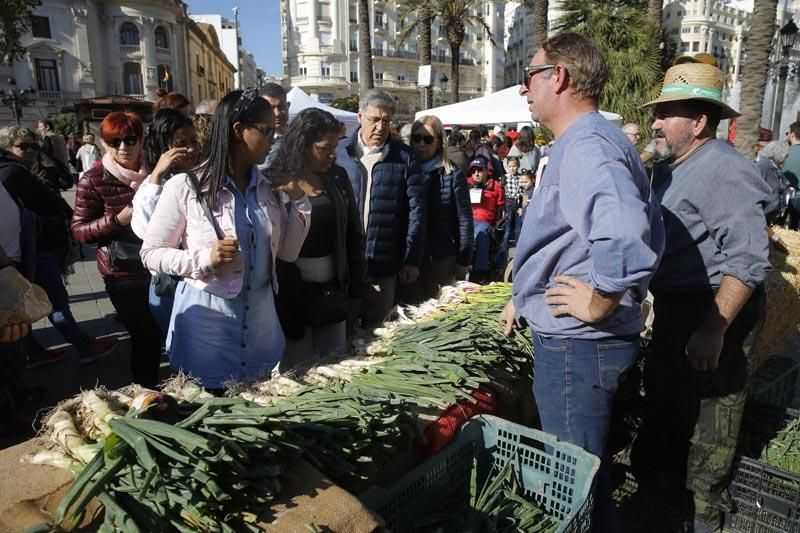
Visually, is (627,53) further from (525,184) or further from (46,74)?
(46,74)

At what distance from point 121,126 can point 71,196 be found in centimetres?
1467

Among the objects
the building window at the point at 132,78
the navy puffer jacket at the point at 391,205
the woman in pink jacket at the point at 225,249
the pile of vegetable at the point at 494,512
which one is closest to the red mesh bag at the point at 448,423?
the pile of vegetable at the point at 494,512

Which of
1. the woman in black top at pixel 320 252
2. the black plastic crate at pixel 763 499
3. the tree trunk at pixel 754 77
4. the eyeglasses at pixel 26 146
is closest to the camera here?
the black plastic crate at pixel 763 499

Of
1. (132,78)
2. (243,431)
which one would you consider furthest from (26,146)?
(132,78)

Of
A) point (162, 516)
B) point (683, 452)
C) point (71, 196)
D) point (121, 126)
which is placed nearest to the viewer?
point (162, 516)

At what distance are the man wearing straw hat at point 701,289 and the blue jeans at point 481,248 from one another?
4245mm

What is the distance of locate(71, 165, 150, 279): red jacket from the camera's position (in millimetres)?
3549

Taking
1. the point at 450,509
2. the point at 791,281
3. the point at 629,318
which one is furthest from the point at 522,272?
the point at 791,281

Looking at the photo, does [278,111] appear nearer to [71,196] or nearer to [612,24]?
[71,196]

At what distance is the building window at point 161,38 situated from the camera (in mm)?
53656

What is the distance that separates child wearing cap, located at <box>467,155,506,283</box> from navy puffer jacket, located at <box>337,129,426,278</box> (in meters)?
2.89

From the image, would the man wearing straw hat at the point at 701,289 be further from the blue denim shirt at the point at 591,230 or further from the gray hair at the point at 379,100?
the gray hair at the point at 379,100

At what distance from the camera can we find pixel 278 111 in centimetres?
447

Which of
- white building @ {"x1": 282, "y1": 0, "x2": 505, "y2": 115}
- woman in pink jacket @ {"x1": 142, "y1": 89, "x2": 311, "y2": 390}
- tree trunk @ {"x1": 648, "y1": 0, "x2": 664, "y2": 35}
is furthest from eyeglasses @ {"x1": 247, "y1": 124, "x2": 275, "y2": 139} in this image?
white building @ {"x1": 282, "y1": 0, "x2": 505, "y2": 115}
